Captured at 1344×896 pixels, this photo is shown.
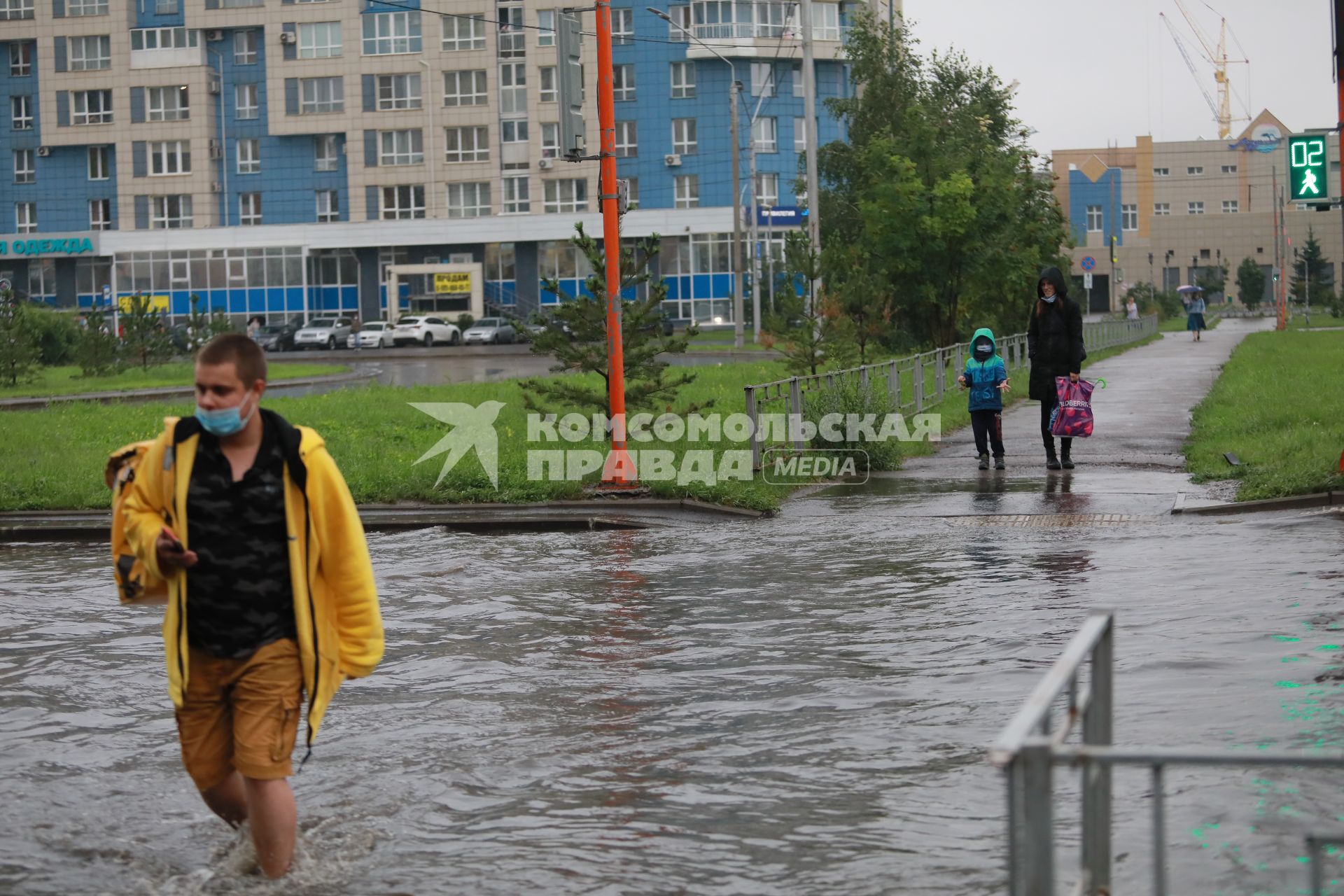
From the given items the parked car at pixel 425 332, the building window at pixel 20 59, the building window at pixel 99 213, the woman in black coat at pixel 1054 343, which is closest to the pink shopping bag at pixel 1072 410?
the woman in black coat at pixel 1054 343

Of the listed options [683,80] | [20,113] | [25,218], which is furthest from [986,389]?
[20,113]

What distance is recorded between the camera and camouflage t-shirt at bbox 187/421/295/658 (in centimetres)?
502

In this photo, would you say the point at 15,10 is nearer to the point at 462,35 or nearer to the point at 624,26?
the point at 462,35

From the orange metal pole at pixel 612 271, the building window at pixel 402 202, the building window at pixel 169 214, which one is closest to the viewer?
the orange metal pole at pixel 612 271

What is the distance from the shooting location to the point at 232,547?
198 inches

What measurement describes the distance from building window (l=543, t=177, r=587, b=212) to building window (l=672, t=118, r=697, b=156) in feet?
16.2

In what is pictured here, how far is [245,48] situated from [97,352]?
44.3 m

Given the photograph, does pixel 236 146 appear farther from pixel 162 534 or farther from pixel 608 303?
pixel 162 534

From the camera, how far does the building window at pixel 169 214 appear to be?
81312 mm

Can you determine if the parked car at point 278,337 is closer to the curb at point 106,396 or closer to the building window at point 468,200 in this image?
the building window at point 468,200

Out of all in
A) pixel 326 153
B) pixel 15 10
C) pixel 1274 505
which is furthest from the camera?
pixel 15 10

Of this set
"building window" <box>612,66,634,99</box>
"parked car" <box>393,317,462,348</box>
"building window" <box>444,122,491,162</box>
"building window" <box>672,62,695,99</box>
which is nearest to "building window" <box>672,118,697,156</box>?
"building window" <box>672,62,695,99</box>

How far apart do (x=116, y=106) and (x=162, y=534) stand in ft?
270

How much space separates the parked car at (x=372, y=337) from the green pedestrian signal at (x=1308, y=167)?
5275cm
